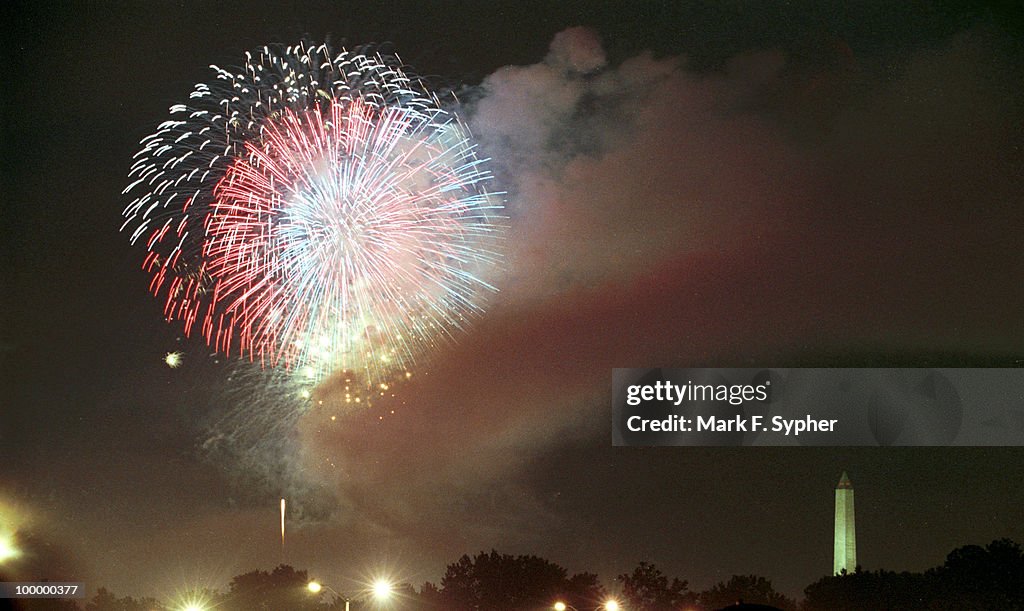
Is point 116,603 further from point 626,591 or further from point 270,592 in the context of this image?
point 626,591

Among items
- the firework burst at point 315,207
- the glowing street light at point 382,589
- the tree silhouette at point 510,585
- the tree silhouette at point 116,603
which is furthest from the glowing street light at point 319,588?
the firework burst at point 315,207

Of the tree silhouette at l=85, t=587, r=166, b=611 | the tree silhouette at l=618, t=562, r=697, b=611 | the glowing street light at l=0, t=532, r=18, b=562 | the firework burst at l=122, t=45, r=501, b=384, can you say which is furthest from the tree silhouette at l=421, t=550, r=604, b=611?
the glowing street light at l=0, t=532, r=18, b=562

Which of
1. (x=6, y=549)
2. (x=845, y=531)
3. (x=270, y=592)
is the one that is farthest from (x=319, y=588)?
(x=845, y=531)

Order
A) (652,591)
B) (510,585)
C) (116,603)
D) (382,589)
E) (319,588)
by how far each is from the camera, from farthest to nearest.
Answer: (510,585)
(652,591)
(382,589)
(319,588)
(116,603)

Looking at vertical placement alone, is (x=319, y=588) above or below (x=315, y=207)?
below

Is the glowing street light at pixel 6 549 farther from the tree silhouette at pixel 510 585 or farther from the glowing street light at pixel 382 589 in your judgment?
the tree silhouette at pixel 510 585

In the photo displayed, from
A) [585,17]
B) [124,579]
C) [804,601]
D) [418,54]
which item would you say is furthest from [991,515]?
[124,579]
